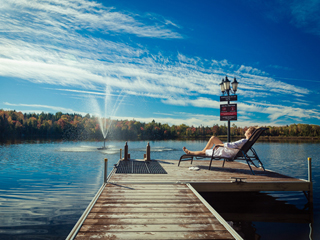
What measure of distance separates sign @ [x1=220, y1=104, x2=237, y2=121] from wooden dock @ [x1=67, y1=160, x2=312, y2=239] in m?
5.00

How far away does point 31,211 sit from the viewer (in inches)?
233

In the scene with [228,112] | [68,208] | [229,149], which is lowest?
[68,208]

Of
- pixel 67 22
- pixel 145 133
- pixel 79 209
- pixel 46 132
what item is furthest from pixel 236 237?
pixel 46 132

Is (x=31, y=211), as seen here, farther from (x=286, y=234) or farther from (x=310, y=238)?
(x=310, y=238)

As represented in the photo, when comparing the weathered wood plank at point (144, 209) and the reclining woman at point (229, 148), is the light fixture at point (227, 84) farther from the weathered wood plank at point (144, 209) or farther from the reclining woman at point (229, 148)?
the weathered wood plank at point (144, 209)

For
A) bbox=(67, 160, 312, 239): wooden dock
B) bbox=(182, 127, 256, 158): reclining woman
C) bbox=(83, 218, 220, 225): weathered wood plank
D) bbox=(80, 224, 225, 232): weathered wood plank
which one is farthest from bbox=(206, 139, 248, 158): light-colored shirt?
bbox=(80, 224, 225, 232): weathered wood plank

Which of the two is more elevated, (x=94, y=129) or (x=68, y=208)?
(x=94, y=129)

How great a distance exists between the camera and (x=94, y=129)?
234ft

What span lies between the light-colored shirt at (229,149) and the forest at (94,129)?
63.2 meters

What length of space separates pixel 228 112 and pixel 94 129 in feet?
216

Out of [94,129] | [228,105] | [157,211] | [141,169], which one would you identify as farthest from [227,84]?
[94,129]

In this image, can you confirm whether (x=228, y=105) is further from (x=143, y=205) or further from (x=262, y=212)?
(x=143, y=205)

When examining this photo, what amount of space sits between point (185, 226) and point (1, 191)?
26.9 ft

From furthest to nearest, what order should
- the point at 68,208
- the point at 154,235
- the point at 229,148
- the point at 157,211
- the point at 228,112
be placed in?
1. the point at 228,112
2. the point at 229,148
3. the point at 68,208
4. the point at 157,211
5. the point at 154,235
